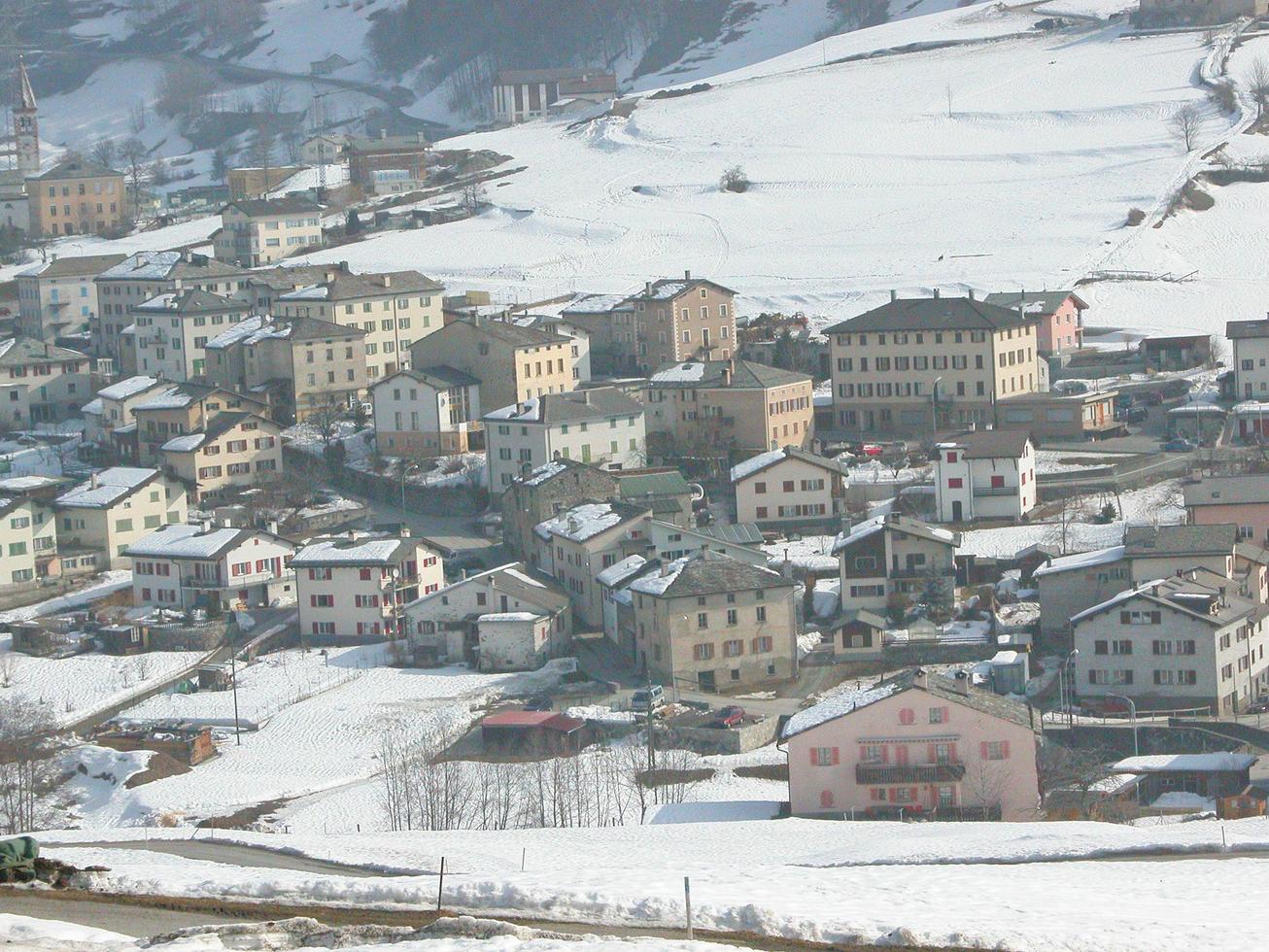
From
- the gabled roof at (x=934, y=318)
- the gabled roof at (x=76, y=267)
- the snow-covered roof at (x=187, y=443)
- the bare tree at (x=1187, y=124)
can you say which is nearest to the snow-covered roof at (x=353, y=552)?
the snow-covered roof at (x=187, y=443)

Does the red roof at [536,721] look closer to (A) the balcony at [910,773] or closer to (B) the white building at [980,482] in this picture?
(A) the balcony at [910,773]

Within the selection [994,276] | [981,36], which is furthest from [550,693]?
[981,36]

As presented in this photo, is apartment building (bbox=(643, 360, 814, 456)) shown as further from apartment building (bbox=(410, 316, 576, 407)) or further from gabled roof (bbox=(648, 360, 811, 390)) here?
apartment building (bbox=(410, 316, 576, 407))

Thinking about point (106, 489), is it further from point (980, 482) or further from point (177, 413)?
point (980, 482)

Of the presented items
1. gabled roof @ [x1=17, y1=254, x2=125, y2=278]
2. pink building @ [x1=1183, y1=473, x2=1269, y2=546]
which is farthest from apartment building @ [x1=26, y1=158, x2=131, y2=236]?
pink building @ [x1=1183, y1=473, x2=1269, y2=546]

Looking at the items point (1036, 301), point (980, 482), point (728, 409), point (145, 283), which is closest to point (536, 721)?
point (980, 482)

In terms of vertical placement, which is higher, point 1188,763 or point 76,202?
point 76,202

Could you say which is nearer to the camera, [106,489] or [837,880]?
[837,880]
